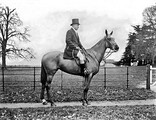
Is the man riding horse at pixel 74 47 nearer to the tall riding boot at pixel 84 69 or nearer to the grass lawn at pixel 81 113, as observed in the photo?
the tall riding boot at pixel 84 69

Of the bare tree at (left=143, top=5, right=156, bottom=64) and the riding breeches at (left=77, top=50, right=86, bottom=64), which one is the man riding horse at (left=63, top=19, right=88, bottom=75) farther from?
the bare tree at (left=143, top=5, right=156, bottom=64)

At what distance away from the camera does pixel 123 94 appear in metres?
10.4

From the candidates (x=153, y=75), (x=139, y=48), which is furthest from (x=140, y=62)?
(x=153, y=75)

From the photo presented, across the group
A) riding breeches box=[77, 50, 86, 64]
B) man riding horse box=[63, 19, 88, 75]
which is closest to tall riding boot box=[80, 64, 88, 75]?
man riding horse box=[63, 19, 88, 75]

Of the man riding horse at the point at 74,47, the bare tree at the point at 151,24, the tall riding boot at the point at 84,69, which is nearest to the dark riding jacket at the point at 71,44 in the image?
the man riding horse at the point at 74,47

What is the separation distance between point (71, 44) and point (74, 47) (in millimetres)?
133

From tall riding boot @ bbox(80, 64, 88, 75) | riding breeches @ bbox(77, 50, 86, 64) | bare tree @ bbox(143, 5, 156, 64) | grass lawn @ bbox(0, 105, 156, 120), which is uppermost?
bare tree @ bbox(143, 5, 156, 64)

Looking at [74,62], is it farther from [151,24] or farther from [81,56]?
[151,24]

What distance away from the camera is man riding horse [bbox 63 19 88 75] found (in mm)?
7043

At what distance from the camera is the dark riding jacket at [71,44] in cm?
706

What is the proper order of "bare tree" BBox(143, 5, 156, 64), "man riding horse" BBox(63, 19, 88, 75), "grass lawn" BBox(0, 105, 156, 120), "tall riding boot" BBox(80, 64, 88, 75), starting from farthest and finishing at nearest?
1. "bare tree" BBox(143, 5, 156, 64)
2. "tall riding boot" BBox(80, 64, 88, 75)
3. "man riding horse" BBox(63, 19, 88, 75)
4. "grass lawn" BBox(0, 105, 156, 120)

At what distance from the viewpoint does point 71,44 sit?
707 cm

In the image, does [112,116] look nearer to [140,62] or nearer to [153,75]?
[153,75]

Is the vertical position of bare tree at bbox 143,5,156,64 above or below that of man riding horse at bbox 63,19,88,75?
above
